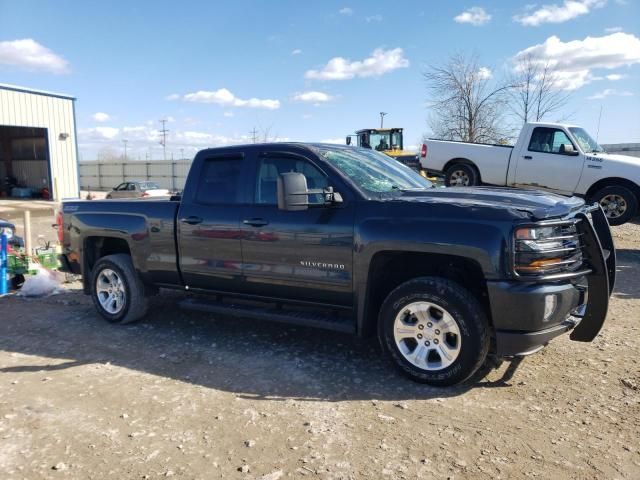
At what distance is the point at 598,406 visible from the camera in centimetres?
364

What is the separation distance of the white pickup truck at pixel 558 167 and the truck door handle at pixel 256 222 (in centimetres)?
738

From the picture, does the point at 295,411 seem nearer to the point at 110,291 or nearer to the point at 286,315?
the point at 286,315

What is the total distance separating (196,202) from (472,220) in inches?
111

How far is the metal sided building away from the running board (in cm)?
2318

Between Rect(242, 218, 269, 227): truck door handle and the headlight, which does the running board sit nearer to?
Rect(242, 218, 269, 227): truck door handle

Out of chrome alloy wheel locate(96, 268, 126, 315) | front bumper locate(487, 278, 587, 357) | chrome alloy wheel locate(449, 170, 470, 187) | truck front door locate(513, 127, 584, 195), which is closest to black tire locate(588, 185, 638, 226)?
truck front door locate(513, 127, 584, 195)

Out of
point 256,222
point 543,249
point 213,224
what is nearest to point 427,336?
point 543,249

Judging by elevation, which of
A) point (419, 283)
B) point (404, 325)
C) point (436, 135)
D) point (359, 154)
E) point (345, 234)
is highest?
point (436, 135)

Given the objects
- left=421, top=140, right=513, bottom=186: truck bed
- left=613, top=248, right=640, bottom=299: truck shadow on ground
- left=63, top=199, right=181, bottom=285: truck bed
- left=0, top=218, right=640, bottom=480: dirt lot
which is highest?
left=421, top=140, right=513, bottom=186: truck bed

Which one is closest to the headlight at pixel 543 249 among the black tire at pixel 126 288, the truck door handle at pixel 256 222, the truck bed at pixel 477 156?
the truck door handle at pixel 256 222

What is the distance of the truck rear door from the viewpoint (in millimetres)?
4883

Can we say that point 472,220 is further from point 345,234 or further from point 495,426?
point 495,426

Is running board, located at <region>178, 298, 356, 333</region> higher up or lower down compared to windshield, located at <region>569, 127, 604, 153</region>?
lower down

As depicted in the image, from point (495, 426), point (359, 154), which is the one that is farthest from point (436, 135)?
point (495, 426)
